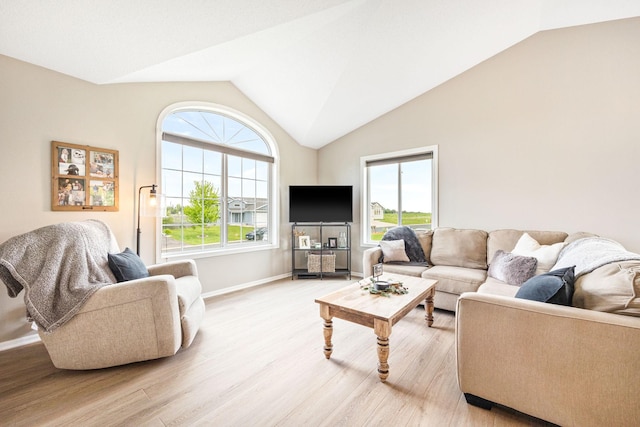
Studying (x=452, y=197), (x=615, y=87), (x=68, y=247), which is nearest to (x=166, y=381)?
(x=68, y=247)

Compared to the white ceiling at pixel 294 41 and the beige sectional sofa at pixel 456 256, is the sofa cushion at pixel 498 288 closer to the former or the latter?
the beige sectional sofa at pixel 456 256

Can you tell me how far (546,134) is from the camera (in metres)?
3.01

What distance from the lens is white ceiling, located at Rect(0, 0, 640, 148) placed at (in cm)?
181

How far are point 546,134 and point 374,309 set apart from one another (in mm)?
3049

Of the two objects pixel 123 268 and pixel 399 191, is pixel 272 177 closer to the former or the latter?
pixel 399 191

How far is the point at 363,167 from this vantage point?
441 cm

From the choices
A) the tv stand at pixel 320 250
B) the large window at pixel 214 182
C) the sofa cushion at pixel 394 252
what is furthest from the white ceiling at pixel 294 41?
the sofa cushion at pixel 394 252

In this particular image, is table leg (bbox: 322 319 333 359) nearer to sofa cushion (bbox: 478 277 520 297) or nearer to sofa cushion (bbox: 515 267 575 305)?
sofa cushion (bbox: 515 267 575 305)

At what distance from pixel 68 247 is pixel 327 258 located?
3.18 m

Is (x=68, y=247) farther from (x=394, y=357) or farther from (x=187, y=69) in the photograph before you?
(x=394, y=357)

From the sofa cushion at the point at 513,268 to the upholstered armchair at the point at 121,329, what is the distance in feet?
9.78

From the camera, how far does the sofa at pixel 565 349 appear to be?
1.14 meters

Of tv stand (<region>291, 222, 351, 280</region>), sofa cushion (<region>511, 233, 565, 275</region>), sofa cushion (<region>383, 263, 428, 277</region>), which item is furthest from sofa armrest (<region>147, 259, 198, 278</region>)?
sofa cushion (<region>511, 233, 565, 275</region>)

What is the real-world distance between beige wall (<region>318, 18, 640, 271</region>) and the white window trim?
2269 mm
